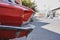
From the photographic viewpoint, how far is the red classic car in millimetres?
2932

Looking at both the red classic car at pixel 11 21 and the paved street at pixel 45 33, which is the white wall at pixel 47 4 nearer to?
the paved street at pixel 45 33

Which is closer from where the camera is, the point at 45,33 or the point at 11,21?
the point at 11,21

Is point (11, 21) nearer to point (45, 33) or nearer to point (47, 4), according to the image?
point (45, 33)

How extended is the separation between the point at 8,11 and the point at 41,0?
2019 centimetres

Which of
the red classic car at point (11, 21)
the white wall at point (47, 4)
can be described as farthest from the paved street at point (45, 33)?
the white wall at point (47, 4)

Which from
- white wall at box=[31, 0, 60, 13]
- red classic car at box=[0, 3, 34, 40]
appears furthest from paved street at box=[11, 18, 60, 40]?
white wall at box=[31, 0, 60, 13]

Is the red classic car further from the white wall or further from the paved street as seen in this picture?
the white wall

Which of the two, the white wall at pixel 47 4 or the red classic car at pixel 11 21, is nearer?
the red classic car at pixel 11 21

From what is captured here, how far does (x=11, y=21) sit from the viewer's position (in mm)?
2994

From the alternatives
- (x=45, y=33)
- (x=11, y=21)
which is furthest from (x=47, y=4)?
(x=11, y=21)

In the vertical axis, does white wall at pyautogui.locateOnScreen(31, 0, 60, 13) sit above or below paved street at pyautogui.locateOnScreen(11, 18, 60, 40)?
above

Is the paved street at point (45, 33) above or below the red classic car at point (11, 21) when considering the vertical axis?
below

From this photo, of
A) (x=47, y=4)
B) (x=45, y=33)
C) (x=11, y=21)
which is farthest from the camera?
(x=47, y=4)

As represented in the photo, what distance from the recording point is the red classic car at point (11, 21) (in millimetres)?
2932
